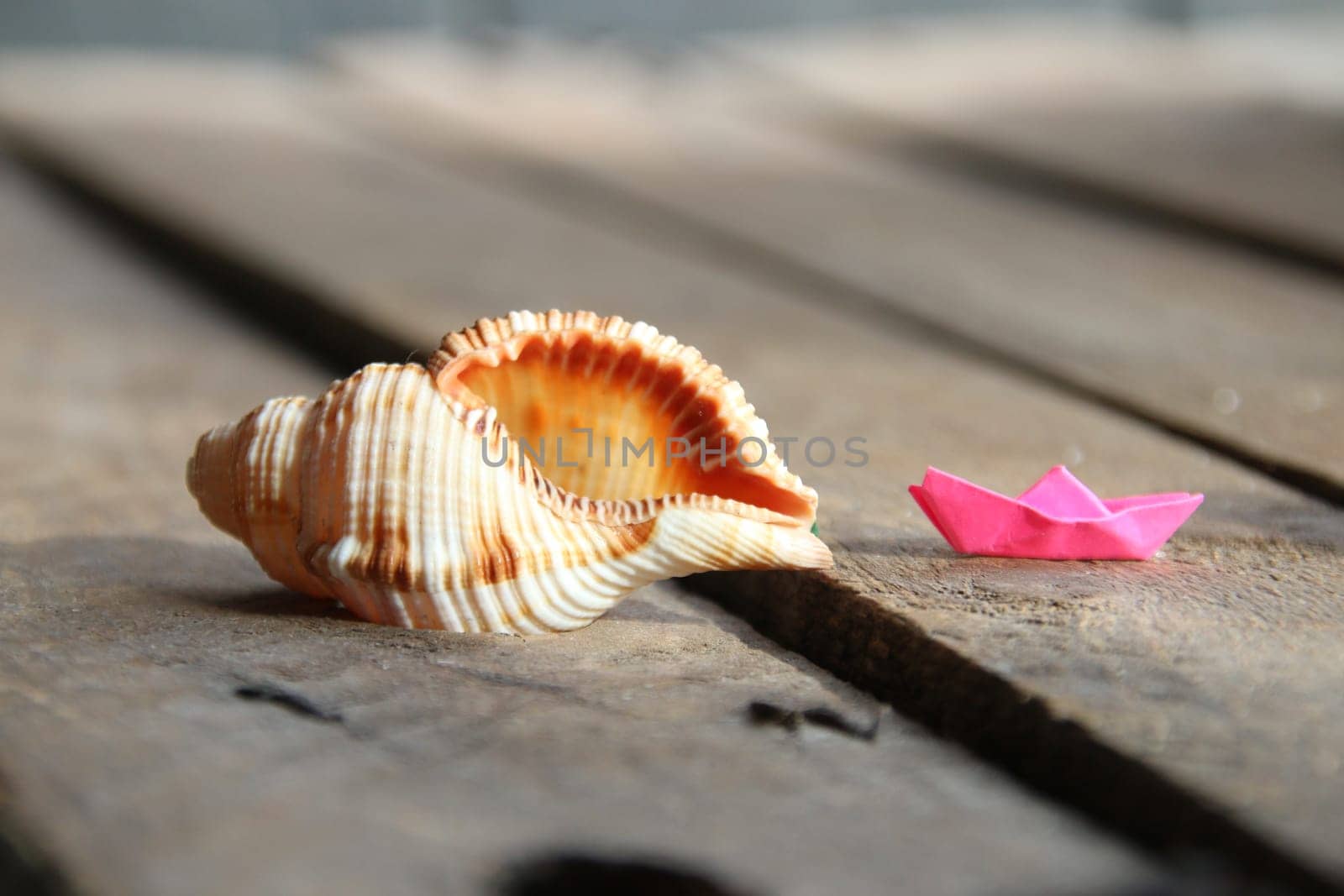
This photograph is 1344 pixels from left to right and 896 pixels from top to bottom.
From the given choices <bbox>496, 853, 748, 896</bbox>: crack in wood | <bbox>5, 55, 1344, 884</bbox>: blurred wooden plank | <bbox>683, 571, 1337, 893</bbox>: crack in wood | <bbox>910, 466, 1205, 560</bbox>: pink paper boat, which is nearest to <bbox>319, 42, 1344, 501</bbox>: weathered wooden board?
<bbox>5, 55, 1344, 884</bbox>: blurred wooden plank

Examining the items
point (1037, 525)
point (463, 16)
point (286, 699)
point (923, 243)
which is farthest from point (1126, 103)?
point (286, 699)

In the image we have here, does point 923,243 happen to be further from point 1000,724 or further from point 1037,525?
point 1000,724

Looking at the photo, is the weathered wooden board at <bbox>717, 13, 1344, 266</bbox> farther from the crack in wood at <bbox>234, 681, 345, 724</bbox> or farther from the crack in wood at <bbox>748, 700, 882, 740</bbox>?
the crack in wood at <bbox>234, 681, 345, 724</bbox>

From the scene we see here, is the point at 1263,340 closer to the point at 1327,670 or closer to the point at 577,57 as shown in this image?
the point at 1327,670

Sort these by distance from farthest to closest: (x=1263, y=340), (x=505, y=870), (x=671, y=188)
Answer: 1. (x=671, y=188)
2. (x=1263, y=340)
3. (x=505, y=870)

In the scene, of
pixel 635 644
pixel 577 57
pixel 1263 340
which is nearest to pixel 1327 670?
pixel 635 644

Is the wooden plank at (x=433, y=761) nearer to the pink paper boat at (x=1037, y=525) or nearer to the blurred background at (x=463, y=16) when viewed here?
the pink paper boat at (x=1037, y=525)
